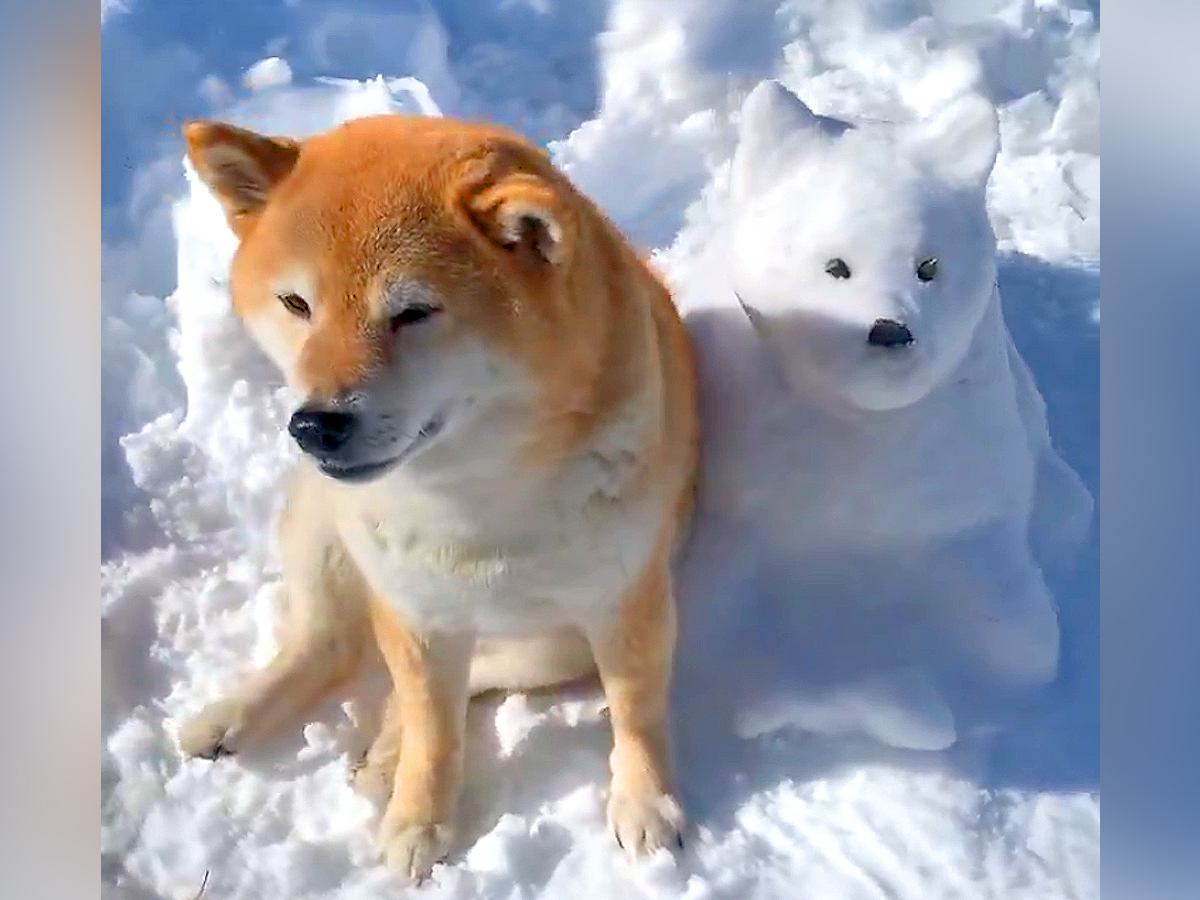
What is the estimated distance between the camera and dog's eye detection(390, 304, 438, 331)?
0.95 m

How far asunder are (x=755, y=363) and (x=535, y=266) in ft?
1.52

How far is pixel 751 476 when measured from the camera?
4.57ft

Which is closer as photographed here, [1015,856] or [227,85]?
[1015,856]

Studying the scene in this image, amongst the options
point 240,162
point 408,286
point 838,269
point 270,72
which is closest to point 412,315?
point 408,286

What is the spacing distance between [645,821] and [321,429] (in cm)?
62

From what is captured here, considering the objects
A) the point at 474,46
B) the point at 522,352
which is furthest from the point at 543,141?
the point at 522,352

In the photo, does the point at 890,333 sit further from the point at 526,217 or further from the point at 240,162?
the point at 240,162

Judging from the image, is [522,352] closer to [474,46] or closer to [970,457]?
[970,457]

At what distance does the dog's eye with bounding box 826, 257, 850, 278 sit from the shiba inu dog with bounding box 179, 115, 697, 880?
0.19 meters

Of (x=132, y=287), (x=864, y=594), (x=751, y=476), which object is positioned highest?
(x=132, y=287)

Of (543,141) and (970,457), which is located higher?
(543,141)

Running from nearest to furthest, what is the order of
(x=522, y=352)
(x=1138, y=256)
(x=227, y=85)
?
(x=522, y=352), (x=1138, y=256), (x=227, y=85)

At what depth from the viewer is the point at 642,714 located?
1285mm

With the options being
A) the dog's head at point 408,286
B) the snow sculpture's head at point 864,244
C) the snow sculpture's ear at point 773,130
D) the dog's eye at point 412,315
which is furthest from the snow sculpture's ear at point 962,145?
the dog's eye at point 412,315
